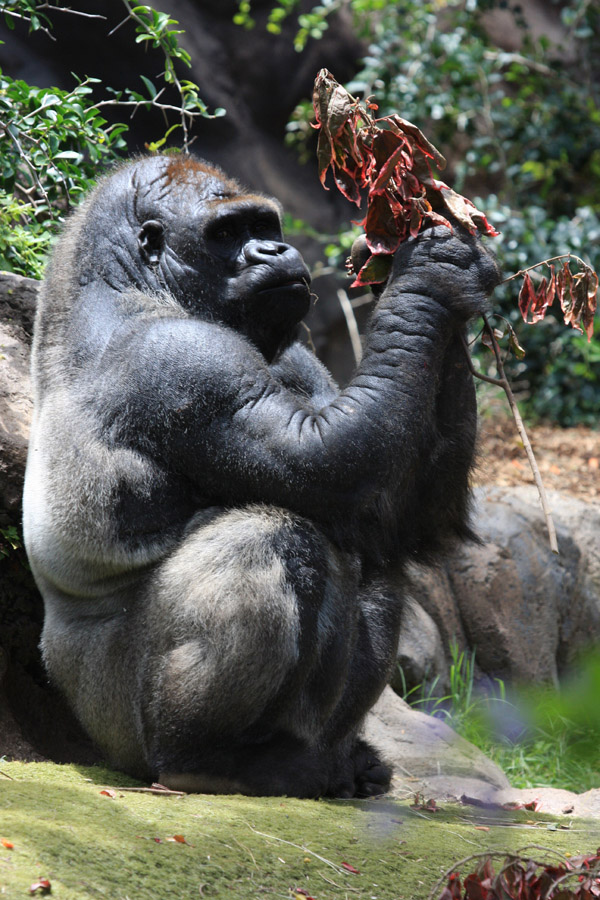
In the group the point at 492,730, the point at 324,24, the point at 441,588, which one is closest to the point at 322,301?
the point at 324,24

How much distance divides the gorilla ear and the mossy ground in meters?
1.72

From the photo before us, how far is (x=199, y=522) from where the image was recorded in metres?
3.09

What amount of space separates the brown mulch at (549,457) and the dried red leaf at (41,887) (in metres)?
4.63

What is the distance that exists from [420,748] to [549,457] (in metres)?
3.49

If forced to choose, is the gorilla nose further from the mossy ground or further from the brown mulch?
the brown mulch

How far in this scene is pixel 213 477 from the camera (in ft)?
10.1

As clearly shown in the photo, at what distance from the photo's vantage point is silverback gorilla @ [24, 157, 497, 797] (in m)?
2.96

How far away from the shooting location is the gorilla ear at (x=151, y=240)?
3.39 meters

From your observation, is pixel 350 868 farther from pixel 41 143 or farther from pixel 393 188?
pixel 41 143

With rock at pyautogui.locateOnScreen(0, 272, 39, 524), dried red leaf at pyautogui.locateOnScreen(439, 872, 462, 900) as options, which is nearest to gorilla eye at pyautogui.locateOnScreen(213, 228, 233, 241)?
rock at pyautogui.locateOnScreen(0, 272, 39, 524)

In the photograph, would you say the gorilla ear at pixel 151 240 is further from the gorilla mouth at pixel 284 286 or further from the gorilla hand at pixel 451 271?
the gorilla hand at pixel 451 271

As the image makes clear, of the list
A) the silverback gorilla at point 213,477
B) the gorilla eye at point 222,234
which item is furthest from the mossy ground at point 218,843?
the gorilla eye at point 222,234

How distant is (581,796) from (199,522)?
2.18 meters

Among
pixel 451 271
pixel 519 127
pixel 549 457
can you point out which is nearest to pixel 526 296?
pixel 451 271
